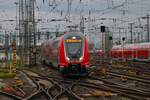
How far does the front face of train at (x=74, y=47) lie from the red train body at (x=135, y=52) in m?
25.4

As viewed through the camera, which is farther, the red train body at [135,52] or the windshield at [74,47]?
the red train body at [135,52]

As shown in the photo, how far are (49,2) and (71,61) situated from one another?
11638 millimetres

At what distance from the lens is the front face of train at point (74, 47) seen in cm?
2755

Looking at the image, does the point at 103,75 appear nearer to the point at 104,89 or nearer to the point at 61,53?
the point at 61,53

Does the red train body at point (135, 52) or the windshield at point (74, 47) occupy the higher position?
the windshield at point (74, 47)

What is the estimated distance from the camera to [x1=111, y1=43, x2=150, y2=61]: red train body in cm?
5325

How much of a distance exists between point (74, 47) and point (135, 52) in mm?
32841

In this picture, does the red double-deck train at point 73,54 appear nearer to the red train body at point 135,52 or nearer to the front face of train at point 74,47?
the front face of train at point 74,47

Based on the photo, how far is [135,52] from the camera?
2336 inches

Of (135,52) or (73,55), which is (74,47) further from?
(135,52)

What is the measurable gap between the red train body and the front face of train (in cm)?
2544

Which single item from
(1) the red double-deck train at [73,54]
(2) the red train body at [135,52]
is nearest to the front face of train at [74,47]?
(1) the red double-deck train at [73,54]

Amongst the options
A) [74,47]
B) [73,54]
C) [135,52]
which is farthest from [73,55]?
[135,52]

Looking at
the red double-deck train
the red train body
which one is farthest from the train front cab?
the red train body
